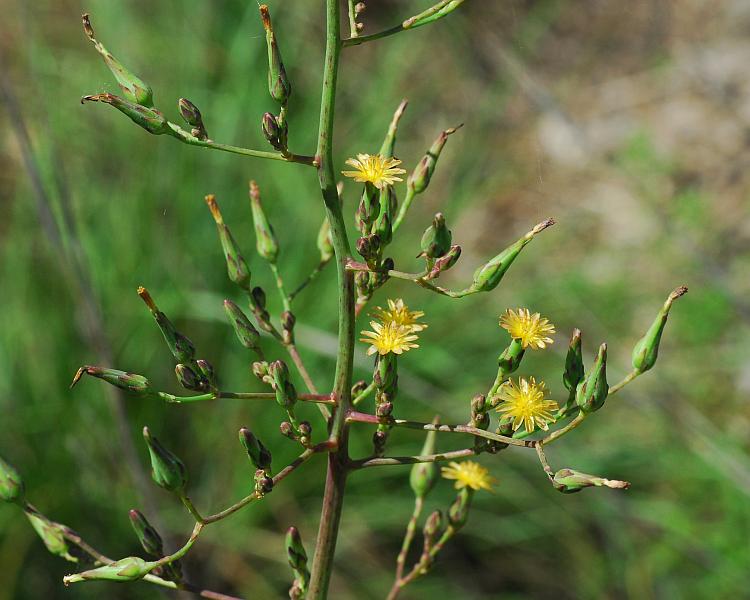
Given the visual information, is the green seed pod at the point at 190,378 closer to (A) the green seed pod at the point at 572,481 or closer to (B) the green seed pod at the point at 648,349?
(A) the green seed pod at the point at 572,481

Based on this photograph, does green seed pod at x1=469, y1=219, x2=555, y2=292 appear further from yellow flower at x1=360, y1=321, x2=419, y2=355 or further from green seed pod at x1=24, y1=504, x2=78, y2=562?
green seed pod at x1=24, y1=504, x2=78, y2=562

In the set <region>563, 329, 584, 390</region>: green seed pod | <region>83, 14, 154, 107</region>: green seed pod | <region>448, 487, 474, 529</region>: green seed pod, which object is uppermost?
<region>83, 14, 154, 107</region>: green seed pod

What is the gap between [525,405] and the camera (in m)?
1.43

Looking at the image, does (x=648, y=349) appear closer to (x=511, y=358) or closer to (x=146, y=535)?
(x=511, y=358)

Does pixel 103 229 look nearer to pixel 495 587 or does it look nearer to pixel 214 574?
pixel 214 574

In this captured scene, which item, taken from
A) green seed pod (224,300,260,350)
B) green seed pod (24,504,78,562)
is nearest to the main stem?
green seed pod (224,300,260,350)

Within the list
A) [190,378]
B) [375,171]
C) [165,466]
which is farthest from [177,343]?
[375,171]

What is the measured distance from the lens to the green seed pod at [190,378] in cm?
143

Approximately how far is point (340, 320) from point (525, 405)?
13.3 inches

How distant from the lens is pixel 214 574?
13.9ft

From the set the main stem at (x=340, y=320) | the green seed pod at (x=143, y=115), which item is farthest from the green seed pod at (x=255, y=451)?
the green seed pod at (x=143, y=115)

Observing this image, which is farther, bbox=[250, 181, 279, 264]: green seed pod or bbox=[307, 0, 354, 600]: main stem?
bbox=[250, 181, 279, 264]: green seed pod

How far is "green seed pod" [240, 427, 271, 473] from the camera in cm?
142

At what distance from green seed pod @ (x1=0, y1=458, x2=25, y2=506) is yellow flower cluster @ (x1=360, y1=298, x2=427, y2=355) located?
28.4 inches
